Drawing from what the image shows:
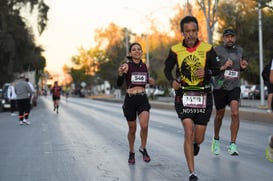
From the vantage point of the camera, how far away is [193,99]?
6363mm

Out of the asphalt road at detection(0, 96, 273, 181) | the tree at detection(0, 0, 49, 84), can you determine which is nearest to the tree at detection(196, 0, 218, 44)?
the tree at detection(0, 0, 49, 84)

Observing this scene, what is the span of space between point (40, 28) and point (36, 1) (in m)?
2.21

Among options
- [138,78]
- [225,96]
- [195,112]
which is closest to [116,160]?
[138,78]

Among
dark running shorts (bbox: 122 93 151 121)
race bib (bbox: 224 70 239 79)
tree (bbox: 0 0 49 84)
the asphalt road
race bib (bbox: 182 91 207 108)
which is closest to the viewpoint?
race bib (bbox: 182 91 207 108)

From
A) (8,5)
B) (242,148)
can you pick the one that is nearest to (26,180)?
(242,148)

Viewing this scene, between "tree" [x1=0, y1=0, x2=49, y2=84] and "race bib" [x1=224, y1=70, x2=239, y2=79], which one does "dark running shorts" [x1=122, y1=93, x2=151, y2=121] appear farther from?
"tree" [x1=0, y1=0, x2=49, y2=84]

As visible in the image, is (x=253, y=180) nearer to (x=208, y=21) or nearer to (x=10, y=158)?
(x=10, y=158)

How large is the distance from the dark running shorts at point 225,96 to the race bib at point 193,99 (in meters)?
2.28

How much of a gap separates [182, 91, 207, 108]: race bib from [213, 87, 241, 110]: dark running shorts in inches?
90.0

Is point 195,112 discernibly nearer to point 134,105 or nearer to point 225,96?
point 134,105

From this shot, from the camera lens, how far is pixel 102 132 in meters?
14.2

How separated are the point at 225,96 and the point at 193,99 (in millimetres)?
2438

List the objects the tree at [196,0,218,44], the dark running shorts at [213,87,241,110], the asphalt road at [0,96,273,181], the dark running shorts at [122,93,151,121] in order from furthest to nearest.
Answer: the tree at [196,0,218,44] < the dark running shorts at [213,87,241,110] < the dark running shorts at [122,93,151,121] < the asphalt road at [0,96,273,181]

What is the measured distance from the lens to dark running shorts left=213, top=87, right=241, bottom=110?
858 centimetres
